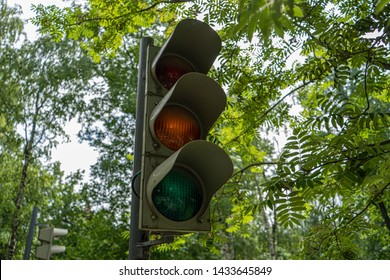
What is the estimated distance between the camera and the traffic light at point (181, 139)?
132cm

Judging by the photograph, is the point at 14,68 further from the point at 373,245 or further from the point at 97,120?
Result: the point at 373,245

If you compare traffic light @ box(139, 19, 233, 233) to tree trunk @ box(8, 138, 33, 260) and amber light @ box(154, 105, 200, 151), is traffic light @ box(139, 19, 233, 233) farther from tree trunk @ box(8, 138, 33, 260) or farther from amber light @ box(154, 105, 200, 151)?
tree trunk @ box(8, 138, 33, 260)

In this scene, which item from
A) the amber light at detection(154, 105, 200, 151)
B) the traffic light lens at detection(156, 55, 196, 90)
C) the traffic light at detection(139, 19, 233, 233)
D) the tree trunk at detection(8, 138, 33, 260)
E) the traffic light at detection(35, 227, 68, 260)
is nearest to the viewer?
the traffic light at detection(139, 19, 233, 233)

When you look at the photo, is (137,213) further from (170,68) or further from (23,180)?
(23,180)

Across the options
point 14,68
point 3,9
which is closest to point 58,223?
point 14,68

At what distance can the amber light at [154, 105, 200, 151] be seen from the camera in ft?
4.90

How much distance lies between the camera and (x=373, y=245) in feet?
39.4

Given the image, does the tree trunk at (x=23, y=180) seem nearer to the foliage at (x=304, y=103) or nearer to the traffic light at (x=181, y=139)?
the foliage at (x=304, y=103)

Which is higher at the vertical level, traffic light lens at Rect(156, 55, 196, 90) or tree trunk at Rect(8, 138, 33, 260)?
tree trunk at Rect(8, 138, 33, 260)

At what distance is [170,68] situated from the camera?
173cm

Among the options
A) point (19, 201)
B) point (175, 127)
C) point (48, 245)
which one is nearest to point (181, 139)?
point (175, 127)

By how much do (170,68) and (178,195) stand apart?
0.67 metres

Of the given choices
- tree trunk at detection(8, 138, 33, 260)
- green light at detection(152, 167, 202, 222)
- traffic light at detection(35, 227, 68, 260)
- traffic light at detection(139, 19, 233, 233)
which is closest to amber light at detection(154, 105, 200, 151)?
traffic light at detection(139, 19, 233, 233)

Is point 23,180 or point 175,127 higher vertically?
point 23,180
